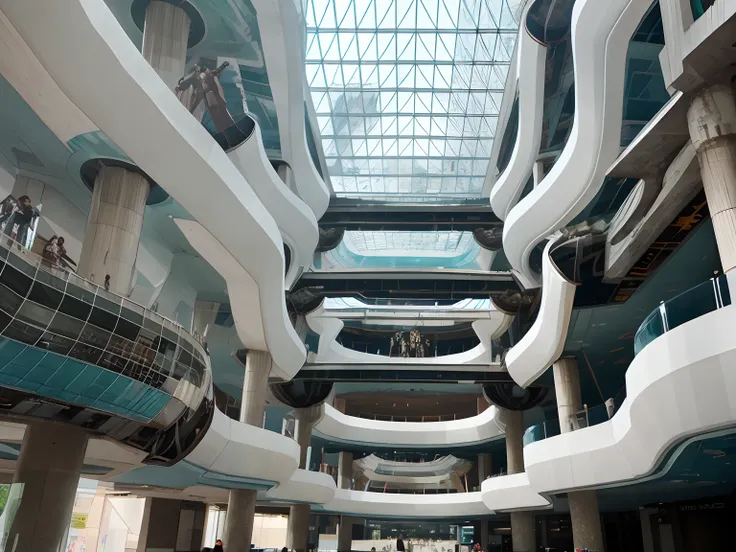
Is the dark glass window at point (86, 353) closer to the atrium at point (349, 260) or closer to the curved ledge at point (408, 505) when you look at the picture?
the atrium at point (349, 260)

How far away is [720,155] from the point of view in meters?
9.93

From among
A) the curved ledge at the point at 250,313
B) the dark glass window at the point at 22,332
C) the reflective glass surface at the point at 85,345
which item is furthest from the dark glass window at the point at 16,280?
the curved ledge at the point at 250,313

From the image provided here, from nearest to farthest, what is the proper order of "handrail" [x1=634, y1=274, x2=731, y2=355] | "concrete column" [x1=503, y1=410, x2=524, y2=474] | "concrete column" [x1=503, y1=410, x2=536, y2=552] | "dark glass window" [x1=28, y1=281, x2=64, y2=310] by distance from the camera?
"dark glass window" [x1=28, y1=281, x2=64, y2=310]
"handrail" [x1=634, y1=274, x2=731, y2=355]
"concrete column" [x1=503, y1=410, x2=536, y2=552]
"concrete column" [x1=503, y1=410, x2=524, y2=474]

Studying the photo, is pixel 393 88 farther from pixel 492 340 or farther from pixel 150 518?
pixel 150 518

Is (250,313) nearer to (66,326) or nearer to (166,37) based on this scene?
(166,37)

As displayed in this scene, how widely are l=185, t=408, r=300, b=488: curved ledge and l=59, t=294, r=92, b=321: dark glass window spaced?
28.0ft

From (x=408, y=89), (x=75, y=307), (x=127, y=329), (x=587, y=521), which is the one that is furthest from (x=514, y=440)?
(x=75, y=307)

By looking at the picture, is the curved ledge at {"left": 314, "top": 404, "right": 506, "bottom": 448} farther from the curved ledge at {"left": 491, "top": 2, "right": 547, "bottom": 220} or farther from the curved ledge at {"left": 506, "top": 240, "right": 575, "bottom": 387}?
the curved ledge at {"left": 491, "top": 2, "right": 547, "bottom": 220}

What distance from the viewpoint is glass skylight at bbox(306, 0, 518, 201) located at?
80.6 ft

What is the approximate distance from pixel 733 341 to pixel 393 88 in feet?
74.0

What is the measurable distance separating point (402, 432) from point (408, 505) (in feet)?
15.5

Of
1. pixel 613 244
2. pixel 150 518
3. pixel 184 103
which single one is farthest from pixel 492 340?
pixel 184 103

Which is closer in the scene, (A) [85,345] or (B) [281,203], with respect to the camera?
(A) [85,345]

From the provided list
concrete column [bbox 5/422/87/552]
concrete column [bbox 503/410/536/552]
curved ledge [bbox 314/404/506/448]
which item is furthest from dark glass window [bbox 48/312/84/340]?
curved ledge [bbox 314/404/506/448]
